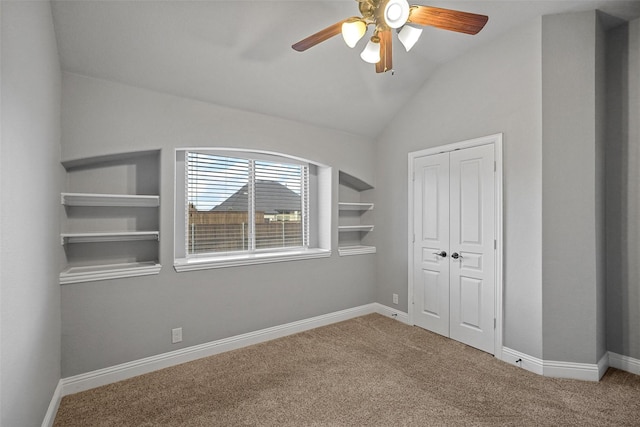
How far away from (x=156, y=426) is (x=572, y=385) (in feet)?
10.4

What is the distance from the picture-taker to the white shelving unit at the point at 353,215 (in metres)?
4.41

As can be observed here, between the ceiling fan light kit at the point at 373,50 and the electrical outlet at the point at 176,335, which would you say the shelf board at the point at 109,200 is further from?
the ceiling fan light kit at the point at 373,50

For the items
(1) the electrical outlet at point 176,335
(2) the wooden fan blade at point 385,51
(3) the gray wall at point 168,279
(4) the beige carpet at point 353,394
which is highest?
(2) the wooden fan blade at point 385,51

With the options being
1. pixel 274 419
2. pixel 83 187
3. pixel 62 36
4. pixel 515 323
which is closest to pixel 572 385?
pixel 515 323

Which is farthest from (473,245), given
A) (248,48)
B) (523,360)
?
(248,48)

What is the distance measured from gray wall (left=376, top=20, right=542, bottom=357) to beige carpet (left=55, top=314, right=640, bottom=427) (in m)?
0.52

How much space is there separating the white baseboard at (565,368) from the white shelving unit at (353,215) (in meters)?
2.13

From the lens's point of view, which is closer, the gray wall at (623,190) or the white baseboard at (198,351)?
the white baseboard at (198,351)

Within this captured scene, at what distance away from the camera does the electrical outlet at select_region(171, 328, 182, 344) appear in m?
2.95

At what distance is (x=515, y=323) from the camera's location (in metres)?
2.98

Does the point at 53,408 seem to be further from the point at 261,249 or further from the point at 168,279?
the point at 261,249

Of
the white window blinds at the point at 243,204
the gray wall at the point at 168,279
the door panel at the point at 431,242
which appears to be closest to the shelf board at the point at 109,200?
the gray wall at the point at 168,279

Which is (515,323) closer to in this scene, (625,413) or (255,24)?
(625,413)

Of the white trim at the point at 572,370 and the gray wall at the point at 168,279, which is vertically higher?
the gray wall at the point at 168,279
